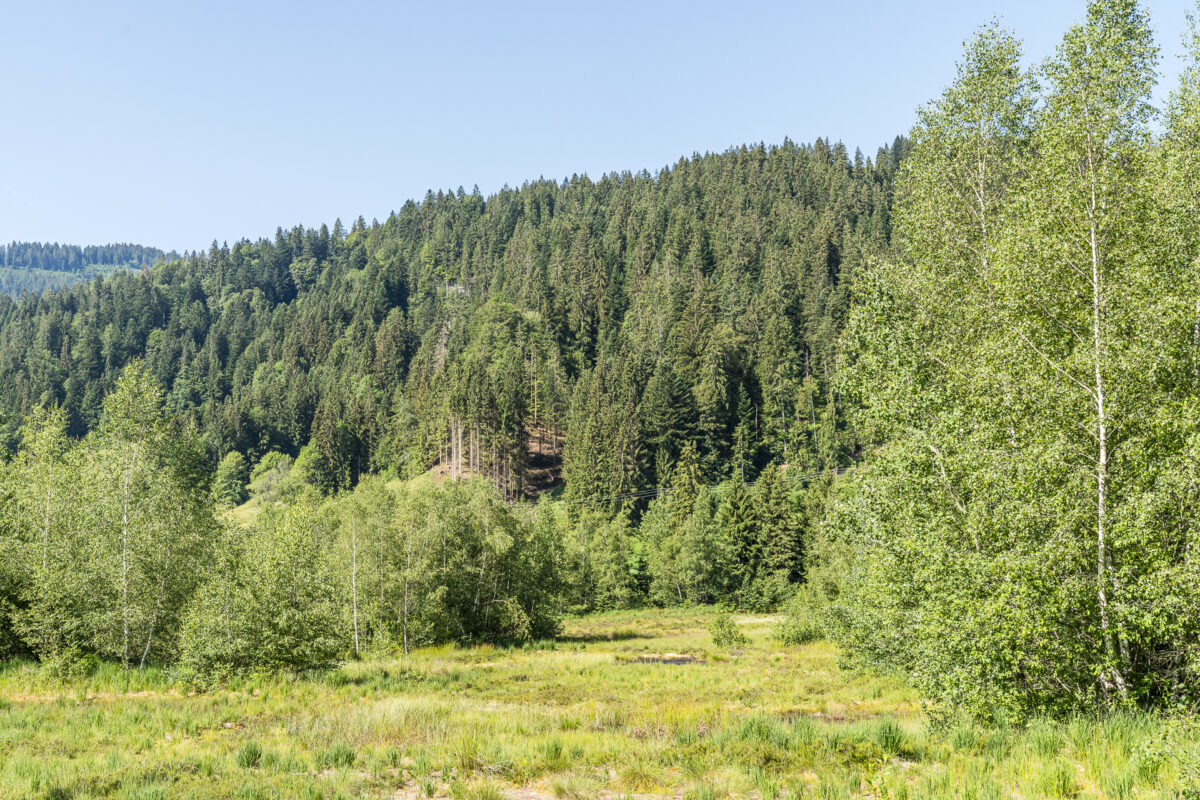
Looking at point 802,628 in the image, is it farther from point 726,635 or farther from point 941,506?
point 941,506

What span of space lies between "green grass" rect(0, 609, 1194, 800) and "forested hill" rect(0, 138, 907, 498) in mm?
72088

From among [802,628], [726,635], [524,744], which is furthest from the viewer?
[726,635]

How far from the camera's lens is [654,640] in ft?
167

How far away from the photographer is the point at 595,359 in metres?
147

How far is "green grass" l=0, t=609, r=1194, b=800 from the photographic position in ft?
33.7

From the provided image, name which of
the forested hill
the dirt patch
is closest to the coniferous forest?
the dirt patch

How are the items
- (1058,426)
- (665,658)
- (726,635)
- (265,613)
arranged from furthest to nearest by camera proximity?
(726,635) → (665,658) → (265,613) → (1058,426)

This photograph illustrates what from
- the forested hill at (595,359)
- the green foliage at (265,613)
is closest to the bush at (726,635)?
the green foliage at (265,613)

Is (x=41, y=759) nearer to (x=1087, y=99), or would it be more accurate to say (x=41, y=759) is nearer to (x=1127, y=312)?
(x=1127, y=312)

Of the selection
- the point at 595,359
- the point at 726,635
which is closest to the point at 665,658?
the point at 726,635

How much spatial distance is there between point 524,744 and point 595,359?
437ft

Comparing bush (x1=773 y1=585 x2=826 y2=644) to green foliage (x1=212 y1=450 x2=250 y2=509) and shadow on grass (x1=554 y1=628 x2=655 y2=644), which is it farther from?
green foliage (x1=212 y1=450 x2=250 y2=509)

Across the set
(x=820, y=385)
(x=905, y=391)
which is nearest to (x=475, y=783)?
(x=905, y=391)

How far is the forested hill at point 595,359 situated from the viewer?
347 feet
